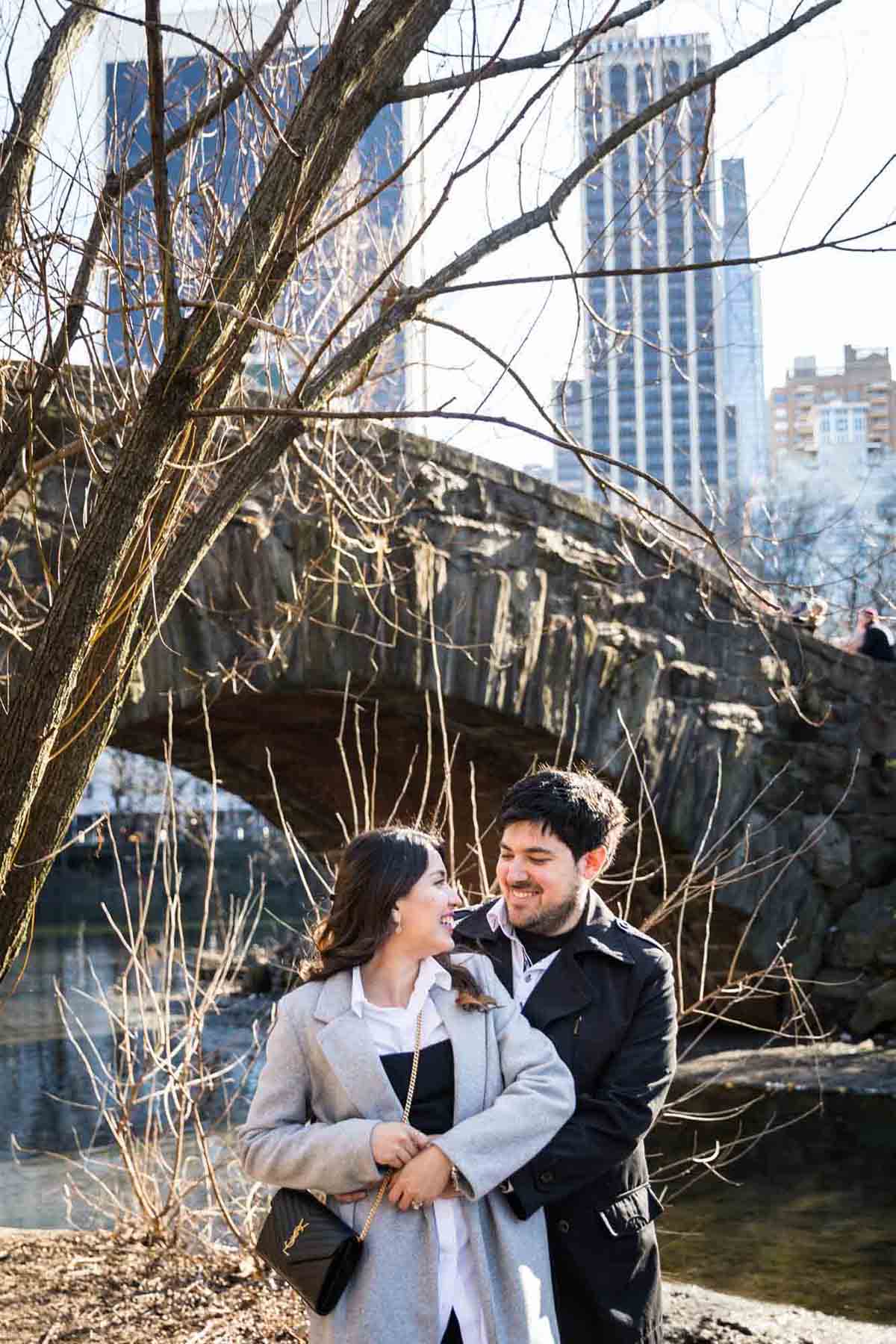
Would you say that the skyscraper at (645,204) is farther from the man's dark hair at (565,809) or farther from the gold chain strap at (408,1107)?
the gold chain strap at (408,1107)

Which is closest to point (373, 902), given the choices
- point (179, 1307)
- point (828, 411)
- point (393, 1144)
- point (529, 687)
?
point (393, 1144)

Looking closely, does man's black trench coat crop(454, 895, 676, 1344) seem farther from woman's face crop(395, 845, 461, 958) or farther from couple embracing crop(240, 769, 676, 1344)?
woman's face crop(395, 845, 461, 958)

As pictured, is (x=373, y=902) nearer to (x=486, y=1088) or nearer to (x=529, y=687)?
(x=486, y=1088)

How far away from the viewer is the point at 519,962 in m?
2.59

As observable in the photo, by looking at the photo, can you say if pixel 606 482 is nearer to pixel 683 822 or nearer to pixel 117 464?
pixel 117 464

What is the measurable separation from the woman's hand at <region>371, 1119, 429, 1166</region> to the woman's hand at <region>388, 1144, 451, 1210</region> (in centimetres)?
2

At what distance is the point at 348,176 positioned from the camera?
19.7 feet

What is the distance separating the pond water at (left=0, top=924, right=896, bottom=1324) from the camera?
18.4 ft

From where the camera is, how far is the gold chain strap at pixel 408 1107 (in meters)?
2.17

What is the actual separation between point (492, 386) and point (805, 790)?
795cm

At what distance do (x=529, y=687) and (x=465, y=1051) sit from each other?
238 inches

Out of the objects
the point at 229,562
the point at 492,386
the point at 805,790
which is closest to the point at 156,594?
the point at 492,386

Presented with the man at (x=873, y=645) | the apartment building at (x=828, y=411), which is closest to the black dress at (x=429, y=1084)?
the man at (x=873, y=645)

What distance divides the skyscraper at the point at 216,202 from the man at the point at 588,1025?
1.11m
